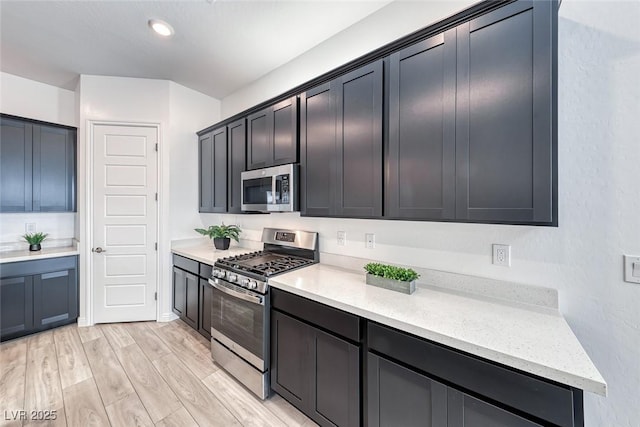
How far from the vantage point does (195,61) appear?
9.12 feet

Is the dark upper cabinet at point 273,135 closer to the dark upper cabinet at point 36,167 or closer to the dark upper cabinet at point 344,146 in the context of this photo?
the dark upper cabinet at point 344,146

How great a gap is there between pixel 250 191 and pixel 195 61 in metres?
1.54

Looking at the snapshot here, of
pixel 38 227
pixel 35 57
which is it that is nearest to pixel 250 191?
pixel 35 57

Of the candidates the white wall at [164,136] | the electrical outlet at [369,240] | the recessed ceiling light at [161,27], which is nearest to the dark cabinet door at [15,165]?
the white wall at [164,136]

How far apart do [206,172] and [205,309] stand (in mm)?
1718

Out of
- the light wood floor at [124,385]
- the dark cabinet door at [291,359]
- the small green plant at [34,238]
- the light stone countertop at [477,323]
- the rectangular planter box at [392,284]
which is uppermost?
the small green plant at [34,238]

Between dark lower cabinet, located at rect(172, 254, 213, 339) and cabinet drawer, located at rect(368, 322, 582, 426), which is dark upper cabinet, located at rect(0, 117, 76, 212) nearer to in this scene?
dark lower cabinet, located at rect(172, 254, 213, 339)

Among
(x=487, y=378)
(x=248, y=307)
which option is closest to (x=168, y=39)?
(x=248, y=307)

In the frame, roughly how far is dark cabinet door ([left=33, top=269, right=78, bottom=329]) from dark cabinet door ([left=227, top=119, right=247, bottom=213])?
2.04 m

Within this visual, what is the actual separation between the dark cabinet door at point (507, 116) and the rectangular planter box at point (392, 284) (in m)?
0.53

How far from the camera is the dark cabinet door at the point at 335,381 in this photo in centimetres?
144

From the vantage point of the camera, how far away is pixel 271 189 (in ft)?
7.75

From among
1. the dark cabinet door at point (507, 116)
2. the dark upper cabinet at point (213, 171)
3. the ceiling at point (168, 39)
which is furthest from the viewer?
Answer: the dark upper cabinet at point (213, 171)

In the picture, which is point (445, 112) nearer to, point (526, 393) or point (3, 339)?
point (526, 393)
